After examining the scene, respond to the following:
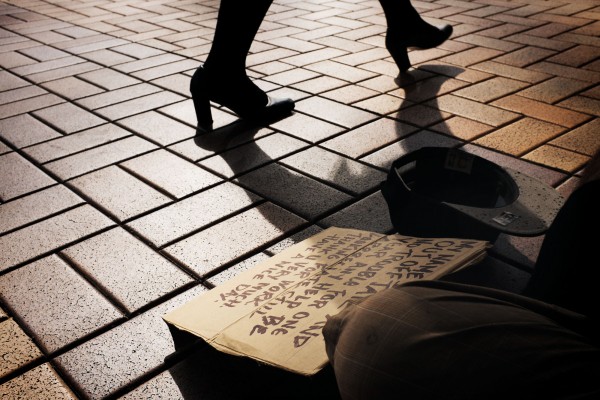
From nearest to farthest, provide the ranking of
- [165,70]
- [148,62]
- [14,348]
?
[14,348], [165,70], [148,62]

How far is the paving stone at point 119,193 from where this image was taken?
189cm

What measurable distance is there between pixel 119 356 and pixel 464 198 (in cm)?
100

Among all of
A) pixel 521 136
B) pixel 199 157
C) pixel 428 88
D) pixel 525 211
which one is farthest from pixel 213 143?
pixel 525 211

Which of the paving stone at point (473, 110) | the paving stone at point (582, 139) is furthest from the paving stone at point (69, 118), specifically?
the paving stone at point (582, 139)

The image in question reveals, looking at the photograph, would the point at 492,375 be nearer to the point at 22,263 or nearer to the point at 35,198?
the point at 22,263

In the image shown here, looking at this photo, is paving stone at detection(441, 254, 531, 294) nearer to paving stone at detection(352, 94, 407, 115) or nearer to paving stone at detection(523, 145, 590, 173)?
paving stone at detection(523, 145, 590, 173)

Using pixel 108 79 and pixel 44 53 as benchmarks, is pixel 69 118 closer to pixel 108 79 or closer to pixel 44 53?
pixel 108 79

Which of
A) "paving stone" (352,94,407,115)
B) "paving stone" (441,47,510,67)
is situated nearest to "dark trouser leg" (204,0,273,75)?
"paving stone" (352,94,407,115)

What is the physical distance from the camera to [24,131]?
2.53m

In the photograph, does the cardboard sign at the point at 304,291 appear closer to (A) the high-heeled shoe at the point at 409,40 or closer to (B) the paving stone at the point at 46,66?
(A) the high-heeled shoe at the point at 409,40

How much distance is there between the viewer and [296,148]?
227cm

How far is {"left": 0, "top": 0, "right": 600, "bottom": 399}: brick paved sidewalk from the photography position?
1.33 m

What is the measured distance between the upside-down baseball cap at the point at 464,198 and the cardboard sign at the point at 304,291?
78 millimetres

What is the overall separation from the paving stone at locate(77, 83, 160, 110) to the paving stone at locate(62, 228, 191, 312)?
1248mm
